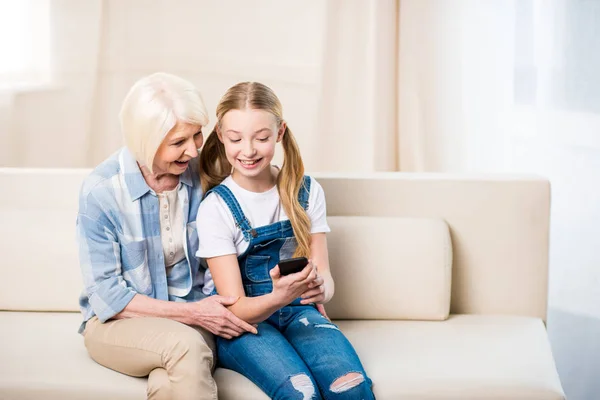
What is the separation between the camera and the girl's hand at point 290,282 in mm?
1836

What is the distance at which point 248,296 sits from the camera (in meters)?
2.06

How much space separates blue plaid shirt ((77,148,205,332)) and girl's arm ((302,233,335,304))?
29cm

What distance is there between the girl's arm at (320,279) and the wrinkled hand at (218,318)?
0.15 m

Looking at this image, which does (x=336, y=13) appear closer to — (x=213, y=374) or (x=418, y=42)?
(x=418, y=42)

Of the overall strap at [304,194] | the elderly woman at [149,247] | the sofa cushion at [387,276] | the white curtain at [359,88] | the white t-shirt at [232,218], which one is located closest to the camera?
the elderly woman at [149,247]

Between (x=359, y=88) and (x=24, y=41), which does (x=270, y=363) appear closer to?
(x=359, y=88)

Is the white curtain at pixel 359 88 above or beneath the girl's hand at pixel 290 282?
above

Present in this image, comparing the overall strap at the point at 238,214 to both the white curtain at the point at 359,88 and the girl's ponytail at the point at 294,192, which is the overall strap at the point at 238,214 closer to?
the girl's ponytail at the point at 294,192

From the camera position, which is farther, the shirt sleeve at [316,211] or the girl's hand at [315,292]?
the shirt sleeve at [316,211]

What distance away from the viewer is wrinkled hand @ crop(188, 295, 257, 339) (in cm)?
193

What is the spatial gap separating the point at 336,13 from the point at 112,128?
114 centimetres

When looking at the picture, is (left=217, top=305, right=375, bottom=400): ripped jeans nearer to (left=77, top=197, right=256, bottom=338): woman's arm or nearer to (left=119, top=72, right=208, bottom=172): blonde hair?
(left=77, top=197, right=256, bottom=338): woman's arm

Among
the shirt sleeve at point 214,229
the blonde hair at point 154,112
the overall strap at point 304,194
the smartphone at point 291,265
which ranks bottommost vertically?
the smartphone at point 291,265

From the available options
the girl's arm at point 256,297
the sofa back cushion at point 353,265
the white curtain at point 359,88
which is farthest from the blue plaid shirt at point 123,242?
the white curtain at point 359,88
